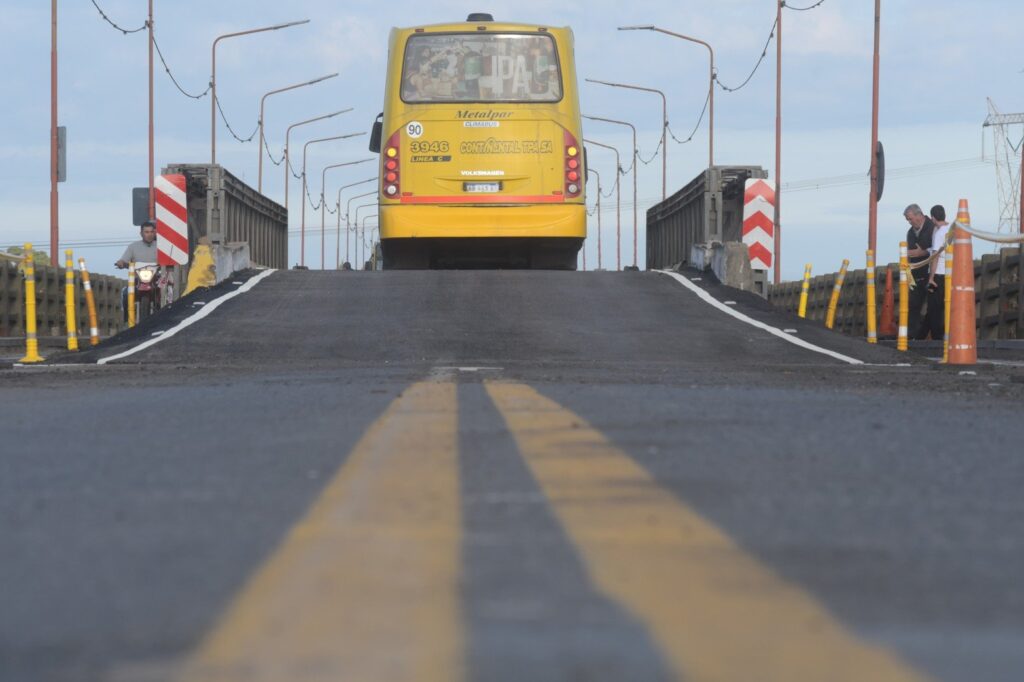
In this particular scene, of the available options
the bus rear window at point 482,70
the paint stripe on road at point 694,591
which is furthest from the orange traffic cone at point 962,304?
the bus rear window at point 482,70

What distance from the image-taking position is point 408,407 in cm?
704

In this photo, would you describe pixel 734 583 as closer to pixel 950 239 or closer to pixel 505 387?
pixel 505 387

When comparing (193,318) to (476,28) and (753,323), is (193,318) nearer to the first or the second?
(753,323)

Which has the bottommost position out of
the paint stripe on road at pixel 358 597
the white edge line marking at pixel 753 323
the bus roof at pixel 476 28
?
the paint stripe on road at pixel 358 597

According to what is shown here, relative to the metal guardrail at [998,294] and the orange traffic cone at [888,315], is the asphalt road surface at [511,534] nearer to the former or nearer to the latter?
the metal guardrail at [998,294]

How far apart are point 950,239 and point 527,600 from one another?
1309cm

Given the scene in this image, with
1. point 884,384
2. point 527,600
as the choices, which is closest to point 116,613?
point 527,600

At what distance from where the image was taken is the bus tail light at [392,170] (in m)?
23.4

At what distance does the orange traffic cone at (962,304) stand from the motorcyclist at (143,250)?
11078 millimetres

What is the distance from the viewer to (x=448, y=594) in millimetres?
2807

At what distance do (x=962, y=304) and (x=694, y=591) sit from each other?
10591 mm

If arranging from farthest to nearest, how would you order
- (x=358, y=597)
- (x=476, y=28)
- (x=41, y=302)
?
(x=41, y=302), (x=476, y=28), (x=358, y=597)

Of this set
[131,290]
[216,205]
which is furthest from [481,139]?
[131,290]

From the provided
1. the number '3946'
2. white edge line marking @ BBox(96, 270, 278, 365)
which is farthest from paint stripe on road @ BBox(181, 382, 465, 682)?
the number '3946'
